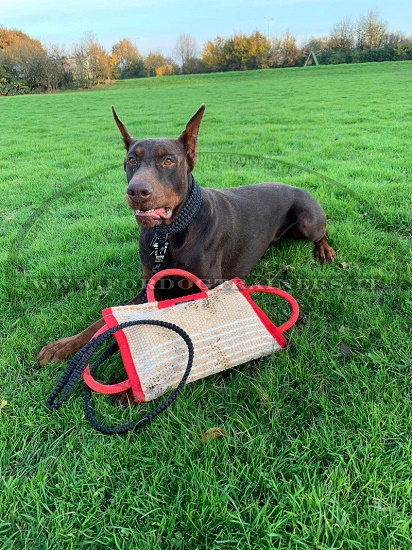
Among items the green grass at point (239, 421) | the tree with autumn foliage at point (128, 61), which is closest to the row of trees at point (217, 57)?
the tree with autumn foliage at point (128, 61)

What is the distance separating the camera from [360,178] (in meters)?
5.05

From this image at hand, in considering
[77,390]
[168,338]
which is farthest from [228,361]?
[77,390]

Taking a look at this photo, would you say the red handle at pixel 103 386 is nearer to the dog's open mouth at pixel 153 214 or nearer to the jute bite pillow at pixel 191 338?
the jute bite pillow at pixel 191 338

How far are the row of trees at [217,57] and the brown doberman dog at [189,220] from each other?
39.3 metres

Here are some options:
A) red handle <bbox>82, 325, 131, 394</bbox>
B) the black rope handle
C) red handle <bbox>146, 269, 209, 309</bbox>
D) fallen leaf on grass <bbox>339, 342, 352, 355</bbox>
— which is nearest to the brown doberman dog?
red handle <bbox>146, 269, 209, 309</bbox>

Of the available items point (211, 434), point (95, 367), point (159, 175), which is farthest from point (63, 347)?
point (159, 175)

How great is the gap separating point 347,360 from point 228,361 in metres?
0.69

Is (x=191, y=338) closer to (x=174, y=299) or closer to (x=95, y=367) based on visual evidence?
(x=174, y=299)

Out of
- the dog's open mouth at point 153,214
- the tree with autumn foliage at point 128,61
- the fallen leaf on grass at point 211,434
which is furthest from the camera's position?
the tree with autumn foliage at point 128,61

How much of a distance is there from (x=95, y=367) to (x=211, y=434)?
2.34ft

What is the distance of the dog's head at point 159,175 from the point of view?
2184mm

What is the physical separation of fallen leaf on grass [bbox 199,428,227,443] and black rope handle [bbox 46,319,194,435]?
0.21m

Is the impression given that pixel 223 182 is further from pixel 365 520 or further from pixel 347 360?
pixel 365 520

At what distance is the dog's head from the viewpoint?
7.17ft
